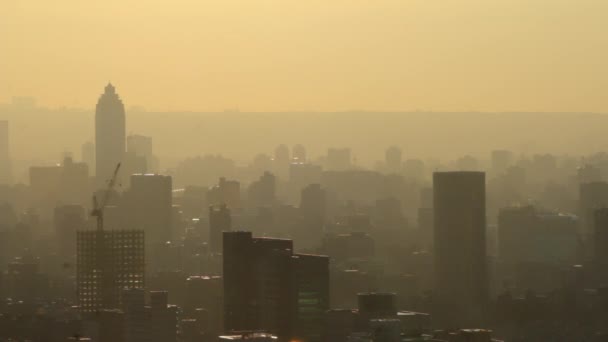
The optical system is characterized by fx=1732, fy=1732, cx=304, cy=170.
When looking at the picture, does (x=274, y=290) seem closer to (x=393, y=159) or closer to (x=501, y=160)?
(x=501, y=160)

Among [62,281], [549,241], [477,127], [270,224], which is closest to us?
[62,281]

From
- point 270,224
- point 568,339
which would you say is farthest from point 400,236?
point 568,339

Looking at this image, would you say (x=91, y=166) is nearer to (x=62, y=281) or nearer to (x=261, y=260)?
(x=62, y=281)

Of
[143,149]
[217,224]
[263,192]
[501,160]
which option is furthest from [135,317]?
[501,160]

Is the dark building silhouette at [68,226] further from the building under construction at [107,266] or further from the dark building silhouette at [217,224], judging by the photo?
the dark building silhouette at [217,224]

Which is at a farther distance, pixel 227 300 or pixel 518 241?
pixel 518 241

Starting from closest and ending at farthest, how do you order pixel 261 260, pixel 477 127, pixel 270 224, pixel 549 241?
1. pixel 261 260
2. pixel 549 241
3. pixel 270 224
4. pixel 477 127
